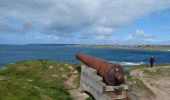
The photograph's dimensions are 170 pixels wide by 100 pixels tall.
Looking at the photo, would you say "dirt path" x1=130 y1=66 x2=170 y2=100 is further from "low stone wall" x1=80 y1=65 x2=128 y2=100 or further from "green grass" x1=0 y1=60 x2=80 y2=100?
"low stone wall" x1=80 y1=65 x2=128 y2=100

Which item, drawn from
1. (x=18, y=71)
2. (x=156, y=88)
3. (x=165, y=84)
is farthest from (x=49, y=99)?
(x=165, y=84)

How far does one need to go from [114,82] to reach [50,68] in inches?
460

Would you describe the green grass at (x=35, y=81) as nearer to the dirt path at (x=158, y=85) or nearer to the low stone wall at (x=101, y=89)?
the low stone wall at (x=101, y=89)

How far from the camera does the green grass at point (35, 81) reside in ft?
50.0

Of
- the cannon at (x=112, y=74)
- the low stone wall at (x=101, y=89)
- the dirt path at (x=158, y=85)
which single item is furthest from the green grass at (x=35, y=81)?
the dirt path at (x=158, y=85)

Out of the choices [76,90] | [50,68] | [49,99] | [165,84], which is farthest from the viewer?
[165,84]

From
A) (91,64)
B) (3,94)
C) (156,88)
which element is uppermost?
(91,64)

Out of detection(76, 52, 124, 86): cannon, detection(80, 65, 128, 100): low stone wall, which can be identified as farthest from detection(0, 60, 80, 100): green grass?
detection(76, 52, 124, 86): cannon

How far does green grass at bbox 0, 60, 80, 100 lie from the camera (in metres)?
15.2

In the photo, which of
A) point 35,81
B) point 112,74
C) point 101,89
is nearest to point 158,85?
point 35,81

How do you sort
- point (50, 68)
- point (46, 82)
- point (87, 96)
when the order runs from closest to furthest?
point (87, 96) → point (46, 82) → point (50, 68)

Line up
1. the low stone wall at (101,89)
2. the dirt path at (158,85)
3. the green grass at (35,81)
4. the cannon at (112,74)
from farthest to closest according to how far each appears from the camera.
Result: the dirt path at (158,85), the green grass at (35,81), the cannon at (112,74), the low stone wall at (101,89)

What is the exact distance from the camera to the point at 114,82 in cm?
1500

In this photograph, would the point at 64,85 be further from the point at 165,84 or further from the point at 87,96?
the point at 165,84
